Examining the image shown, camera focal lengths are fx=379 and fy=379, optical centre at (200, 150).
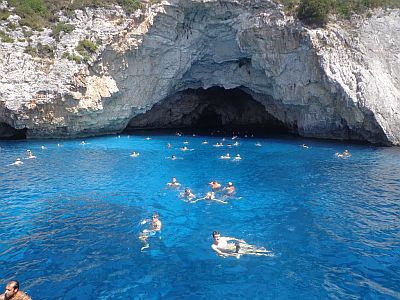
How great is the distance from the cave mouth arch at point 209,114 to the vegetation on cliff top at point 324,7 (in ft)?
50.9

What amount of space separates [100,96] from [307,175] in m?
21.5

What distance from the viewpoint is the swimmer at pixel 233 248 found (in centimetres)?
1298

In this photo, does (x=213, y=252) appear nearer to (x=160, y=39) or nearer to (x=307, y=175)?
(x=307, y=175)

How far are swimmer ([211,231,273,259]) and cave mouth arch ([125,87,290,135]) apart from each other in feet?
109

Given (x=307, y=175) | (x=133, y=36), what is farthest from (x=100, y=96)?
(x=307, y=175)

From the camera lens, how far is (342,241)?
1402 centimetres

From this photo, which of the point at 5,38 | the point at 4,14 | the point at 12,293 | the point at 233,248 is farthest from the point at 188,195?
the point at 4,14

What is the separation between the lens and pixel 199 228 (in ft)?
51.2

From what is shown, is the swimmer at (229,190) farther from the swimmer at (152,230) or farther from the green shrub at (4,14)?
the green shrub at (4,14)

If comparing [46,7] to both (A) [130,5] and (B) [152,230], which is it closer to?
(A) [130,5]

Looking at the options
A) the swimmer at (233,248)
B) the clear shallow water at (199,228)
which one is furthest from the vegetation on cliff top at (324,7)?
the swimmer at (233,248)

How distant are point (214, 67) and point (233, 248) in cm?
3032

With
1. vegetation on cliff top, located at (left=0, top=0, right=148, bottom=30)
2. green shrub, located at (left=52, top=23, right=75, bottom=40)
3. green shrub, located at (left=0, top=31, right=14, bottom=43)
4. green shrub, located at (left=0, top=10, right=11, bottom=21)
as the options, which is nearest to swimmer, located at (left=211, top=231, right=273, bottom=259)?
vegetation on cliff top, located at (left=0, top=0, right=148, bottom=30)

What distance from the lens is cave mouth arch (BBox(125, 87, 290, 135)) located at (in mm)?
47656
